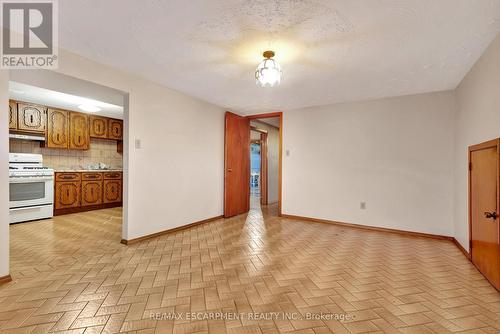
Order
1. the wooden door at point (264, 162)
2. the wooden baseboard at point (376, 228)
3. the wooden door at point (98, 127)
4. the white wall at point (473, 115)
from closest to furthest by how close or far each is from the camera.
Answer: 1. the white wall at point (473, 115)
2. the wooden baseboard at point (376, 228)
3. the wooden door at point (98, 127)
4. the wooden door at point (264, 162)

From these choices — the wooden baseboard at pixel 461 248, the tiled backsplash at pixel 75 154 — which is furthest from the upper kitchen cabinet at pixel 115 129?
the wooden baseboard at pixel 461 248

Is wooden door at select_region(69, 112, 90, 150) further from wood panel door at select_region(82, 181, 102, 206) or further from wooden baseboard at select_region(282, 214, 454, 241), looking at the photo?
wooden baseboard at select_region(282, 214, 454, 241)

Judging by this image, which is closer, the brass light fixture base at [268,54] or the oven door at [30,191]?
the brass light fixture base at [268,54]

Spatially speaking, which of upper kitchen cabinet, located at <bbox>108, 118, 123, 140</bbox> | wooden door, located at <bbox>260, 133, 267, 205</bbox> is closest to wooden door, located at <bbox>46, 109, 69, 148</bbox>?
upper kitchen cabinet, located at <bbox>108, 118, 123, 140</bbox>

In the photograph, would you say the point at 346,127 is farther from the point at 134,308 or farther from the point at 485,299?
the point at 134,308

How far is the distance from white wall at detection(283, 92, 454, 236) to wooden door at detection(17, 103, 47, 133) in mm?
5010

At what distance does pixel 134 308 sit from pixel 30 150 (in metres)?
5.06

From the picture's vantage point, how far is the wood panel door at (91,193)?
5227 millimetres

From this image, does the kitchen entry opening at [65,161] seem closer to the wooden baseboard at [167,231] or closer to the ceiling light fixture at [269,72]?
the wooden baseboard at [167,231]

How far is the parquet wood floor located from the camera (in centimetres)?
161

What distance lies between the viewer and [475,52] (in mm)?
2418

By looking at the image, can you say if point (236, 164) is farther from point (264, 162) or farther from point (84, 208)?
point (84, 208)

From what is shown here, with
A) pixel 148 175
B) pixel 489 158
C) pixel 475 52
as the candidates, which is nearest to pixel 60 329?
pixel 148 175

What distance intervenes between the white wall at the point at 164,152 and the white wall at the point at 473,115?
12.6ft
